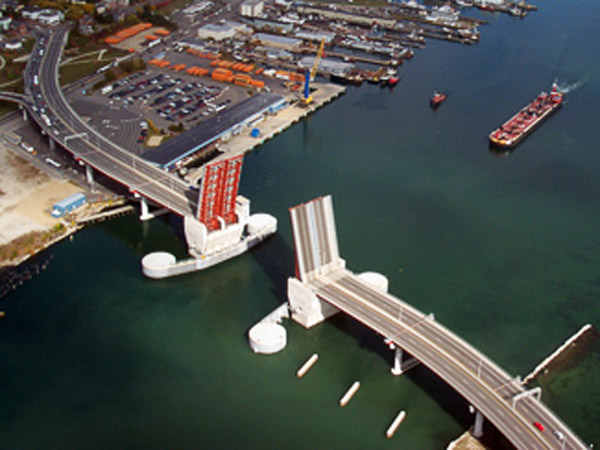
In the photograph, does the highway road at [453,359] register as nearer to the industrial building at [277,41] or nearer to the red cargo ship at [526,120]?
the red cargo ship at [526,120]

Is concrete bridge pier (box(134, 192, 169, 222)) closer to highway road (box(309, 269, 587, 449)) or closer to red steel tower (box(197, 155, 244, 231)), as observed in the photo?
red steel tower (box(197, 155, 244, 231))

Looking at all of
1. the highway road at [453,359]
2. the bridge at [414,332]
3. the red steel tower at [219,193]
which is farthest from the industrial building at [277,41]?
the highway road at [453,359]

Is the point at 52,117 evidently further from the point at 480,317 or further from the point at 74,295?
the point at 480,317

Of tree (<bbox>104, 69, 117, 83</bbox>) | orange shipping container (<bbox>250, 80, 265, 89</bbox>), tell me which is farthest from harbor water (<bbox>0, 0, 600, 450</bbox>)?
tree (<bbox>104, 69, 117, 83</bbox>)

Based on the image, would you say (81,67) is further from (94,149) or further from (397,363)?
(397,363)

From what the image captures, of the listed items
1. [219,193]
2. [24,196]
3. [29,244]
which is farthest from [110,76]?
[219,193]

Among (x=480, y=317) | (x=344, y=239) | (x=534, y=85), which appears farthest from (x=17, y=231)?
(x=534, y=85)

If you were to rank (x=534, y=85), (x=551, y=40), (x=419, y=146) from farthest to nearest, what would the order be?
1. (x=551, y=40)
2. (x=534, y=85)
3. (x=419, y=146)

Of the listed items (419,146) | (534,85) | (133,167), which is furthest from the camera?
(534,85)
